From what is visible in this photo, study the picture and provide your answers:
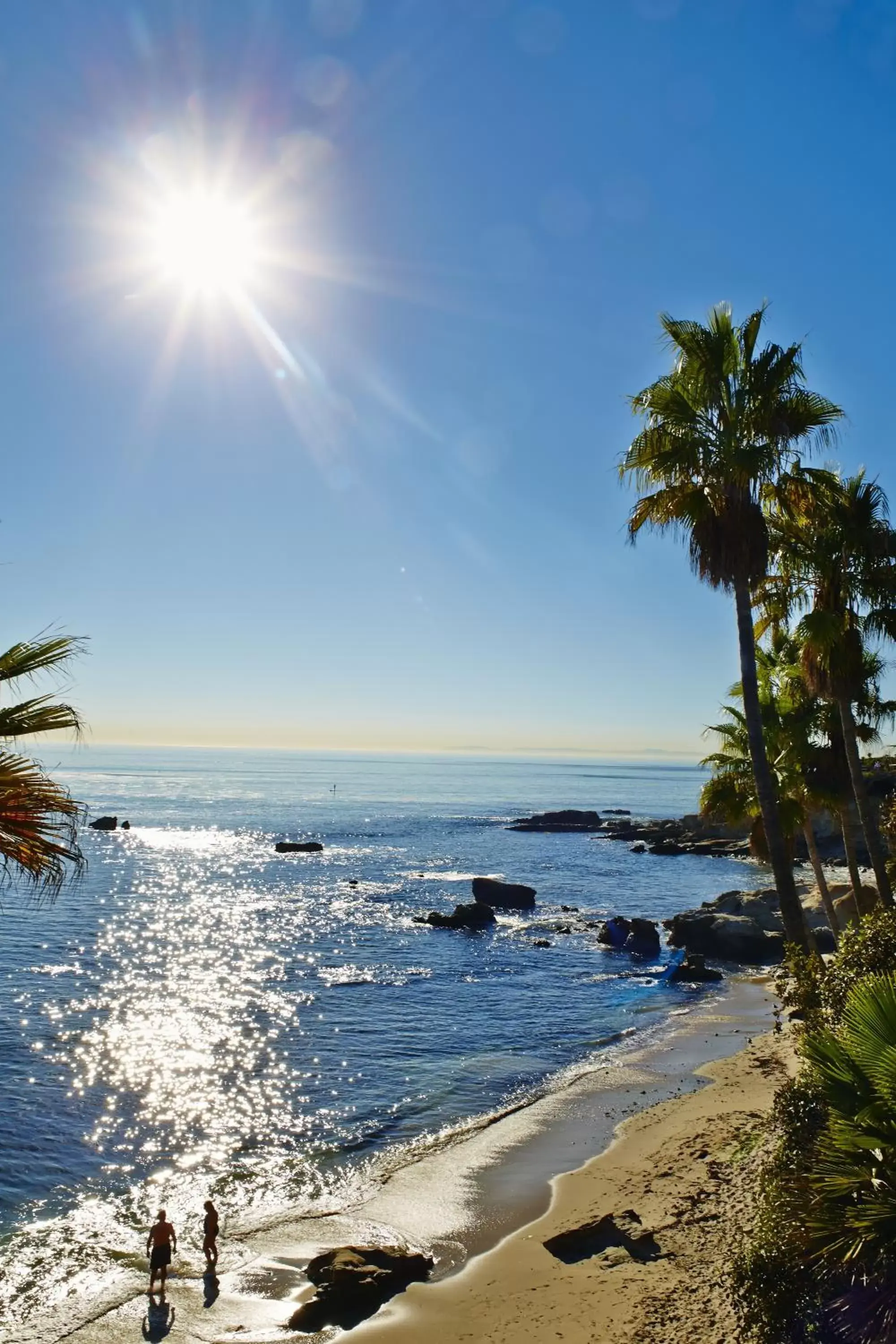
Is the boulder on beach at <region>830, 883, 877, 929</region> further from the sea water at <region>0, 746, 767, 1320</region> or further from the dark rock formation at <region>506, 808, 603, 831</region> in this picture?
the dark rock formation at <region>506, 808, 603, 831</region>

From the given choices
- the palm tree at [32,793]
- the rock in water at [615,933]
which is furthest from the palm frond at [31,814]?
the rock in water at [615,933]

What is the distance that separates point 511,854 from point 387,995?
56.6 meters

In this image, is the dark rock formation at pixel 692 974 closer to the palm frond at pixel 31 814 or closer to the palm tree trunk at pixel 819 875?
the palm tree trunk at pixel 819 875

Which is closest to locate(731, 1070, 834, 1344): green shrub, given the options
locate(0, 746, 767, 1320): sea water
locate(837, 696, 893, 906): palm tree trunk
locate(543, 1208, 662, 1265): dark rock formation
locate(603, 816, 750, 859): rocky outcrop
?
locate(543, 1208, 662, 1265): dark rock formation

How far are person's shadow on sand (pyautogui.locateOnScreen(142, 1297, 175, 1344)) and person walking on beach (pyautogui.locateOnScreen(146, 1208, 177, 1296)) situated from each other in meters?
0.31

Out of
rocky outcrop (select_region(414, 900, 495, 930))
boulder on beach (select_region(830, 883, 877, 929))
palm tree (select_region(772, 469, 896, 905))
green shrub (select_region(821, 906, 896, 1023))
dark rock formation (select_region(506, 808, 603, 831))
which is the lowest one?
dark rock formation (select_region(506, 808, 603, 831))

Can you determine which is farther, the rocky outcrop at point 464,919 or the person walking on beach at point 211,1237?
the rocky outcrop at point 464,919

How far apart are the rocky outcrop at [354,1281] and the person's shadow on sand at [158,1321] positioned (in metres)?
2.06

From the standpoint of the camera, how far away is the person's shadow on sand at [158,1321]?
13.3 meters

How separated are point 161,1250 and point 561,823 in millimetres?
118560

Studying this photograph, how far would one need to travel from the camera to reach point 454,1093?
977 inches

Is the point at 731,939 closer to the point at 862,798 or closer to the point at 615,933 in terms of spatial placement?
the point at 615,933

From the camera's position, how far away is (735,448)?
50.2ft

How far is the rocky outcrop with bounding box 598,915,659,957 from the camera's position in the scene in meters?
46.0
